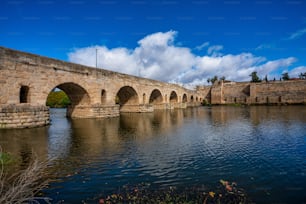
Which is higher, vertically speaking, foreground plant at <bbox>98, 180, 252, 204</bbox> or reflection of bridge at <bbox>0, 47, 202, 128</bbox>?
reflection of bridge at <bbox>0, 47, 202, 128</bbox>

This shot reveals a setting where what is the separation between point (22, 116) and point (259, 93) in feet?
168

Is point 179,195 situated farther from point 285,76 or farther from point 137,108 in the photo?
point 285,76

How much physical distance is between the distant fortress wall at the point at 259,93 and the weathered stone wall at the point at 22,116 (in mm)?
48799

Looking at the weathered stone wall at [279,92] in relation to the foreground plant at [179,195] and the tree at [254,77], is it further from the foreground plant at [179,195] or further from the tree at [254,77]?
the foreground plant at [179,195]

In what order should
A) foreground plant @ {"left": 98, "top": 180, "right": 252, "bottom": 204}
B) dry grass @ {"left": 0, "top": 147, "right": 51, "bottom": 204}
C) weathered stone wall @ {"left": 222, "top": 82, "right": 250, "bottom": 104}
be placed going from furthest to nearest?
1. weathered stone wall @ {"left": 222, "top": 82, "right": 250, "bottom": 104}
2. foreground plant @ {"left": 98, "top": 180, "right": 252, "bottom": 204}
3. dry grass @ {"left": 0, "top": 147, "right": 51, "bottom": 204}

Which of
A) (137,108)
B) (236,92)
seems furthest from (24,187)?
(236,92)

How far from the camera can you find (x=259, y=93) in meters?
50.4

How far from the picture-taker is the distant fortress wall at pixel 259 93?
45.2 m

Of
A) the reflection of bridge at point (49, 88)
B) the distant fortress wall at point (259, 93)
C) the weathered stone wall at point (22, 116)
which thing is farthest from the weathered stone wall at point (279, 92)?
the weathered stone wall at point (22, 116)

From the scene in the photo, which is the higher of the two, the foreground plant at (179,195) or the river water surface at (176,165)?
the river water surface at (176,165)

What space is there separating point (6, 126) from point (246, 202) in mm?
14402

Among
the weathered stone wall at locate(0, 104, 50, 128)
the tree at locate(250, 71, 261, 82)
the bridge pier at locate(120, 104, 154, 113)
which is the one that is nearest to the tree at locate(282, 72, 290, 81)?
the tree at locate(250, 71, 261, 82)

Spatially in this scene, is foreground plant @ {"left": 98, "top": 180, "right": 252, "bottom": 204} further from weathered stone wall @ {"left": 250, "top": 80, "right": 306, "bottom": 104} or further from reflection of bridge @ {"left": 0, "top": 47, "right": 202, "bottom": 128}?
weathered stone wall @ {"left": 250, "top": 80, "right": 306, "bottom": 104}

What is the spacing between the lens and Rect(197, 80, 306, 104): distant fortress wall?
45219 mm
